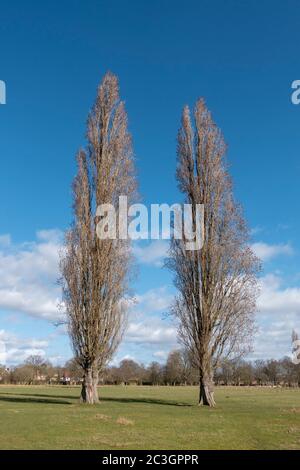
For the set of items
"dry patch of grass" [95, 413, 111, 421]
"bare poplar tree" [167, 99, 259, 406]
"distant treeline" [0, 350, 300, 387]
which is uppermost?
"bare poplar tree" [167, 99, 259, 406]

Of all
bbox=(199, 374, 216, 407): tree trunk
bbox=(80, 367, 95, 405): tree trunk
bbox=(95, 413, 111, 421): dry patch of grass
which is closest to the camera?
bbox=(95, 413, 111, 421): dry patch of grass

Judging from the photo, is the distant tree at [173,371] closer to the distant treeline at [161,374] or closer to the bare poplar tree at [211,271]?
the distant treeline at [161,374]

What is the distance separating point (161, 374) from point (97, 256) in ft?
272

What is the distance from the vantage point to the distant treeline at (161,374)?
107 metres

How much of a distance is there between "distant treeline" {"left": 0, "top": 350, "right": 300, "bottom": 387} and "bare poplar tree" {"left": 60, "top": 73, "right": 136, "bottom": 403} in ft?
238

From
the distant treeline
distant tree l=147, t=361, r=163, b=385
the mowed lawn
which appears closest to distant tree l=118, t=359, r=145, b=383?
the distant treeline

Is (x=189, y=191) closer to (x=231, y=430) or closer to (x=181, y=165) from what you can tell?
(x=181, y=165)

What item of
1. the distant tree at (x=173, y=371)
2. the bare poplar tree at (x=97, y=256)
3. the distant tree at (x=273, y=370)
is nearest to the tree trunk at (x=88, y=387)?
the bare poplar tree at (x=97, y=256)

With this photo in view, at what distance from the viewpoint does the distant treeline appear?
352 feet

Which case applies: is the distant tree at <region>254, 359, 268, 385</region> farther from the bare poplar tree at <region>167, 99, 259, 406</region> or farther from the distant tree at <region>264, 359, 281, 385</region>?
the bare poplar tree at <region>167, 99, 259, 406</region>

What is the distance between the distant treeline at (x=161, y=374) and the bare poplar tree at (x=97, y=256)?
72.6m

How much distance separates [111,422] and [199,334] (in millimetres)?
12509
